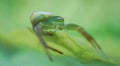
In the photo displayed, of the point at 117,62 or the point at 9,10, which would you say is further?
the point at 9,10

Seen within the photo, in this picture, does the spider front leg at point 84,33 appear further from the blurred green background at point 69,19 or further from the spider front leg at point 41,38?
the spider front leg at point 41,38

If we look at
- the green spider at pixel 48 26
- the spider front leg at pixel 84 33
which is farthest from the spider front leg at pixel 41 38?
the spider front leg at pixel 84 33

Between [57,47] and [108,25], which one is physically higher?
[108,25]

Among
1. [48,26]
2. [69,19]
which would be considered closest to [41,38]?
[48,26]

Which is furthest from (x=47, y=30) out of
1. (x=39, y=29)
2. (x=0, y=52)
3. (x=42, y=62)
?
(x=0, y=52)

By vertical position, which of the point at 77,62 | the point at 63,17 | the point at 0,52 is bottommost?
the point at 0,52

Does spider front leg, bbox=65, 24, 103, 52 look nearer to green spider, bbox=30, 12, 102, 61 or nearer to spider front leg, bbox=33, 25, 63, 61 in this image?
green spider, bbox=30, 12, 102, 61

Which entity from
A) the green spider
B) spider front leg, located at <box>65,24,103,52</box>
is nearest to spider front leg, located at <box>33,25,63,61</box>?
the green spider

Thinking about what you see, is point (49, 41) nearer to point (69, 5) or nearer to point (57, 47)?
point (57, 47)
